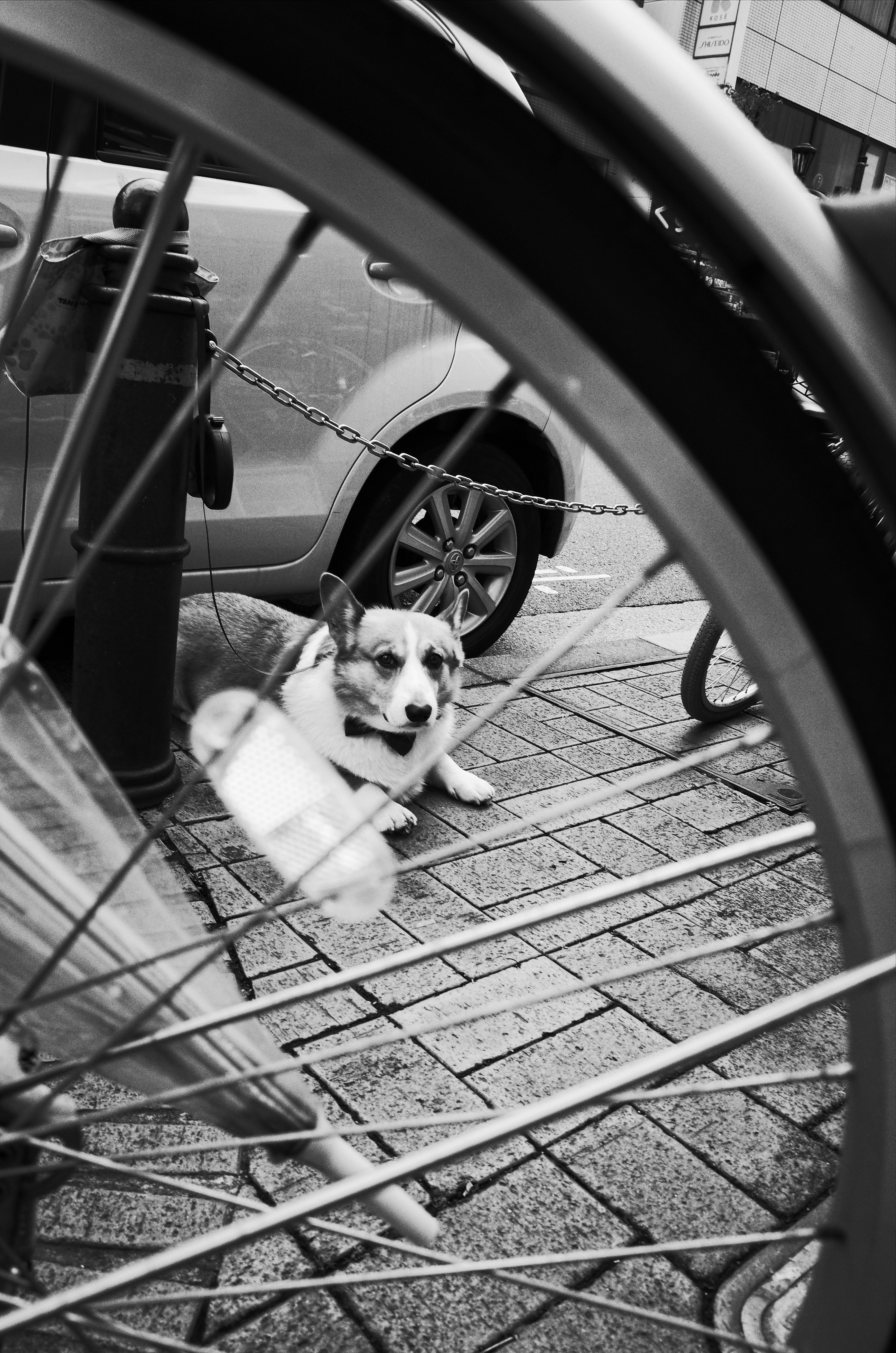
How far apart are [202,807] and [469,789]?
0.84 m

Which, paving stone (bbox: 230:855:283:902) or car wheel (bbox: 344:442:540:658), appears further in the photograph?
car wheel (bbox: 344:442:540:658)

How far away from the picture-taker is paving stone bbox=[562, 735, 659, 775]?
11.8 ft

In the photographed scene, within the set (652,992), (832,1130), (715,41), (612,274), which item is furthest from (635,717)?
(715,41)

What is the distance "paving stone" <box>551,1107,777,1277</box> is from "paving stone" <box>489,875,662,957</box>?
0.62 metres

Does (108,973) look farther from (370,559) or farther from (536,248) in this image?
(536,248)

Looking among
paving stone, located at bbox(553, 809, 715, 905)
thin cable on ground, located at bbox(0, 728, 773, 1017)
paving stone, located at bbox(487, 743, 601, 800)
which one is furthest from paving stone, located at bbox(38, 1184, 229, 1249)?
paving stone, located at bbox(487, 743, 601, 800)

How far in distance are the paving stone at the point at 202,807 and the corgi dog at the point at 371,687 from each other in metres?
0.42

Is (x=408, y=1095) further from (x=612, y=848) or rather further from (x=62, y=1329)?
(x=612, y=848)

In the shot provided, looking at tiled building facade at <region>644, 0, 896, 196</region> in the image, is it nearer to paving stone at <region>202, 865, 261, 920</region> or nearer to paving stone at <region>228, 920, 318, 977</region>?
paving stone at <region>202, 865, 261, 920</region>

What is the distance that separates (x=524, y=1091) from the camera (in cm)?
200

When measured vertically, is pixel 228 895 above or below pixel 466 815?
below

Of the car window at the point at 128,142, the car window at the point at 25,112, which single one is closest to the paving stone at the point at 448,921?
the car window at the point at 128,142

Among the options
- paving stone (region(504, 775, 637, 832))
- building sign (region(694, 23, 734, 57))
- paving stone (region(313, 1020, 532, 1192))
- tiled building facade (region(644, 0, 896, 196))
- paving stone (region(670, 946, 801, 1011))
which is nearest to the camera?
paving stone (region(313, 1020, 532, 1192))

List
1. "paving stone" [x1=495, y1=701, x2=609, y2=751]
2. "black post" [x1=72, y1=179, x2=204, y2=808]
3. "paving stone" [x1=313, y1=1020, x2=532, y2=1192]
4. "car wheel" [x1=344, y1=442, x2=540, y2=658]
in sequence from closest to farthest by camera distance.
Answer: "paving stone" [x1=313, y1=1020, x2=532, y2=1192], "black post" [x1=72, y1=179, x2=204, y2=808], "paving stone" [x1=495, y1=701, x2=609, y2=751], "car wheel" [x1=344, y1=442, x2=540, y2=658]
